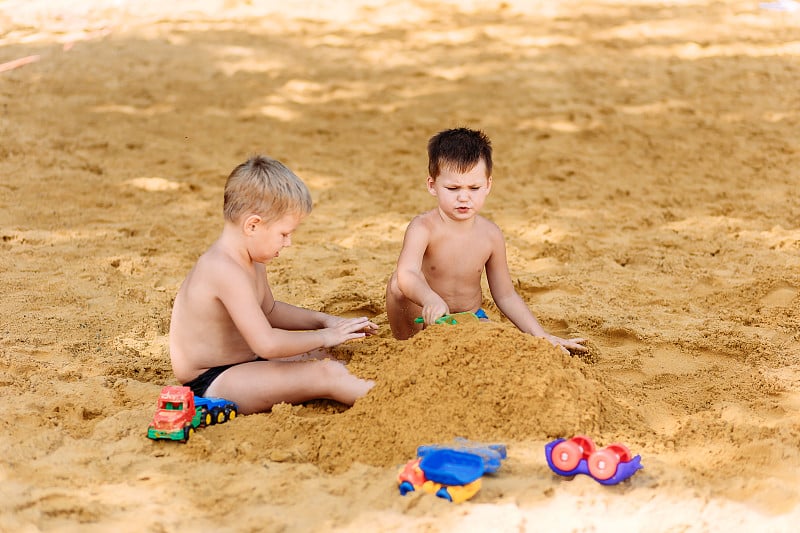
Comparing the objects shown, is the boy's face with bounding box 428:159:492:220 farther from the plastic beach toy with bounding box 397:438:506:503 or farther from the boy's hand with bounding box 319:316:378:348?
the plastic beach toy with bounding box 397:438:506:503

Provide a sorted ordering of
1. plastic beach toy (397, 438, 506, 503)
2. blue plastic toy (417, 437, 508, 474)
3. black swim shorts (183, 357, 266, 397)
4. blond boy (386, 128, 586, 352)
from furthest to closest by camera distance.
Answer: blond boy (386, 128, 586, 352), black swim shorts (183, 357, 266, 397), blue plastic toy (417, 437, 508, 474), plastic beach toy (397, 438, 506, 503)

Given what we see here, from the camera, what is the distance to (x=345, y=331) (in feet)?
10.6

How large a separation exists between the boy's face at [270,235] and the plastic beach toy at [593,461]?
1243 mm

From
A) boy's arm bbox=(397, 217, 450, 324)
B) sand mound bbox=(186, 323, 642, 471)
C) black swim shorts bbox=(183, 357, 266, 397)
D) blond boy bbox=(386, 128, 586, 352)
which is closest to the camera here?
sand mound bbox=(186, 323, 642, 471)

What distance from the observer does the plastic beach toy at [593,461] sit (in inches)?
95.0

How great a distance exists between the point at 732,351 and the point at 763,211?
215cm

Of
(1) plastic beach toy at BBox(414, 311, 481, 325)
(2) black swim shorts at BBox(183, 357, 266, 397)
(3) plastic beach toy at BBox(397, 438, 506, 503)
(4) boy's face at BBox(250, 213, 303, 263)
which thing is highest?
(4) boy's face at BBox(250, 213, 303, 263)

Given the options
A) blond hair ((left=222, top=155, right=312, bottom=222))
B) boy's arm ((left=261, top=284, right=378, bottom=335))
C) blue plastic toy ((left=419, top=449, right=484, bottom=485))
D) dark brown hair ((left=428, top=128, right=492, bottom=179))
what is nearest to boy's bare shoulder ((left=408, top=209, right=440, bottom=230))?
dark brown hair ((left=428, top=128, right=492, bottom=179))

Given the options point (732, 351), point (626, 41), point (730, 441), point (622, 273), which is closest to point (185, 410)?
point (730, 441)

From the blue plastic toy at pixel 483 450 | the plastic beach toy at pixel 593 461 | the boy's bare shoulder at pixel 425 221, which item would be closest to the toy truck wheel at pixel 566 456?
the plastic beach toy at pixel 593 461

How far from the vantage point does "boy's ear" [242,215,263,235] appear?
3.14 meters

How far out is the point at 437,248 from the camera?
3717 millimetres

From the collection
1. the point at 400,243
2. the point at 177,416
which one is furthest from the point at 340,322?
the point at 400,243

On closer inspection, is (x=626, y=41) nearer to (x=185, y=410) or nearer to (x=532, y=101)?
(x=532, y=101)
